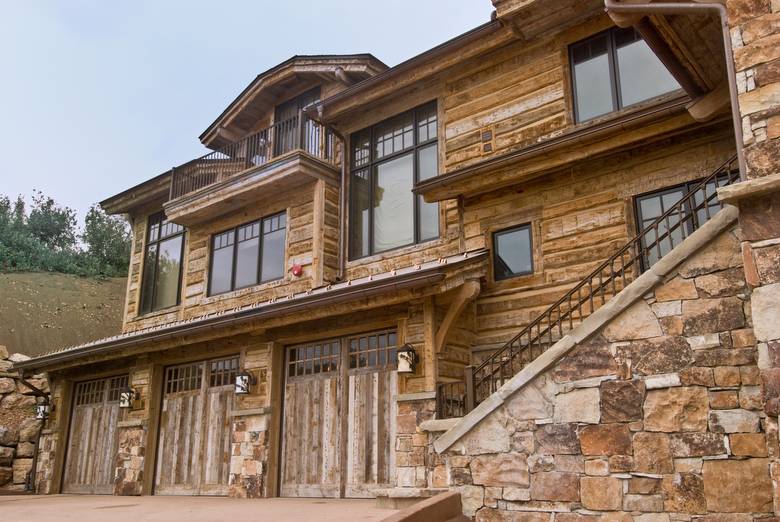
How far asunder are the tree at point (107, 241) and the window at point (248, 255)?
2146cm

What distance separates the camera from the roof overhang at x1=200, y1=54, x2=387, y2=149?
46.0 ft

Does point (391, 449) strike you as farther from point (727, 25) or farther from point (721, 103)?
point (727, 25)

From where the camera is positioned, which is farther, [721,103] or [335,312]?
[335,312]

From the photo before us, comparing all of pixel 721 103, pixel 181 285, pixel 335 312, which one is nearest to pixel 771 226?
pixel 721 103

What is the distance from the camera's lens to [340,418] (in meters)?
10.5

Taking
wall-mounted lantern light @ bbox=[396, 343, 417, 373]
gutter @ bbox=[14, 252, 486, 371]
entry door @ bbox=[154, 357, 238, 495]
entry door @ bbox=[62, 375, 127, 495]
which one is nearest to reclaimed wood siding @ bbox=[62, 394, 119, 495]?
entry door @ bbox=[62, 375, 127, 495]

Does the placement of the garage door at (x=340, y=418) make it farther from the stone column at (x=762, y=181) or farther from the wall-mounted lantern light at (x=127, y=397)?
the stone column at (x=762, y=181)

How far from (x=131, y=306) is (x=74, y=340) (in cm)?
1179

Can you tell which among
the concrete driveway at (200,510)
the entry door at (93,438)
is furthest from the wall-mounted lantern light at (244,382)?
the entry door at (93,438)

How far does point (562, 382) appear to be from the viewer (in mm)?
6426

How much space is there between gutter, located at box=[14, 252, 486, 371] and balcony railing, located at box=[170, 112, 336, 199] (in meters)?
3.47

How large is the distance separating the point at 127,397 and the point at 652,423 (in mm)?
11221

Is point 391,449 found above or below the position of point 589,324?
below

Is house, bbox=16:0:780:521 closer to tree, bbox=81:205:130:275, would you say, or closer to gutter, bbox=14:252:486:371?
gutter, bbox=14:252:486:371
